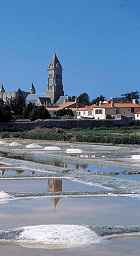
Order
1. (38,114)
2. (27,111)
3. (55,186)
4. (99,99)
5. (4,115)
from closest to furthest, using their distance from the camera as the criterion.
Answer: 1. (55,186)
2. (4,115)
3. (38,114)
4. (27,111)
5. (99,99)

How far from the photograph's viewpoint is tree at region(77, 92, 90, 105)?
149m

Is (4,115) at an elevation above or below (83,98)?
below

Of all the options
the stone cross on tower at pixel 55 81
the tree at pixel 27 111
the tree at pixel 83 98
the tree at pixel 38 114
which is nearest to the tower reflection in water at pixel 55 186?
the tree at pixel 38 114

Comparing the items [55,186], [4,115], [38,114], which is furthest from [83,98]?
[55,186]

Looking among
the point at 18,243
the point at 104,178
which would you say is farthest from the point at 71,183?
the point at 18,243

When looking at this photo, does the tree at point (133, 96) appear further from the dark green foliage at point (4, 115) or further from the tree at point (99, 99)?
the dark green foliage at point (4, 115)

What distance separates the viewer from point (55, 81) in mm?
155500

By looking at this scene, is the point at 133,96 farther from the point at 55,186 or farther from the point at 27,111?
the point at 55,186

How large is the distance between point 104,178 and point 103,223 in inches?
309

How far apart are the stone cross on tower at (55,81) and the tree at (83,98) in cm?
638

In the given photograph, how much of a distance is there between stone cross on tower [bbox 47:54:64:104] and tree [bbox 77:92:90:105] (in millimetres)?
6378

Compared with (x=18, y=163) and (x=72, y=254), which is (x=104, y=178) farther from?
(x=72, y=254)

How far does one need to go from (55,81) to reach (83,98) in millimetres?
9176

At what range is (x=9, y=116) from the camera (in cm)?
8300
